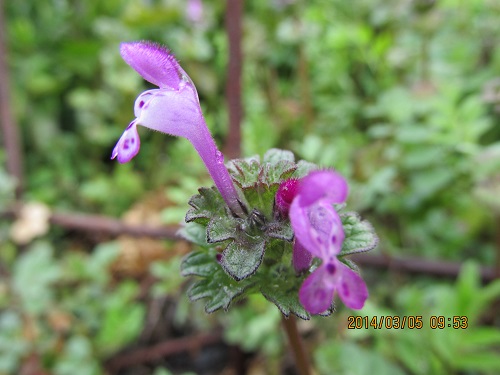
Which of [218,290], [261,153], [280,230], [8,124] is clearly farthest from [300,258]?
[8,124]

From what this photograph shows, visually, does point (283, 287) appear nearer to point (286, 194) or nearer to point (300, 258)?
point (300, 258)

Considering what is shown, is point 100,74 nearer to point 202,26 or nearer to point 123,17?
point 123,17

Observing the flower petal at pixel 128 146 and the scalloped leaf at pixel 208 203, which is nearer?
the flower petal at pixel 128 146

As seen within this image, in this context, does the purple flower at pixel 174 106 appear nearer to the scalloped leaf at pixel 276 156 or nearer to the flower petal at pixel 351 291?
the scalloped leaf at pixel 276 156

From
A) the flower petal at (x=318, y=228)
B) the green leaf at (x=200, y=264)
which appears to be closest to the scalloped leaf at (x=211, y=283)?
the green leaf at (x=200, y=264)

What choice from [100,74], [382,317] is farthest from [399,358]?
[100,74]
